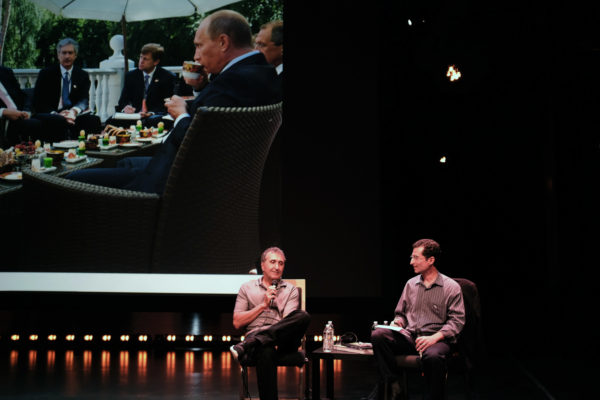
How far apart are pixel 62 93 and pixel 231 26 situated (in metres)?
Answer: 1.69

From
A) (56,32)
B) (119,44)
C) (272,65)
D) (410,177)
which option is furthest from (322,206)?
(56,32)

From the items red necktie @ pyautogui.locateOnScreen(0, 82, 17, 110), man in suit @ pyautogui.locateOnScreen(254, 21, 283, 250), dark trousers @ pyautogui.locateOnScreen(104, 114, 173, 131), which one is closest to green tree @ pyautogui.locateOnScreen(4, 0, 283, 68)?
man in suit @ pyautogui.locateOnScreen(254, 21, 283, 250)

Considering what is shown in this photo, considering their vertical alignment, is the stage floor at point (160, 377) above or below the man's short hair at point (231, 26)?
below

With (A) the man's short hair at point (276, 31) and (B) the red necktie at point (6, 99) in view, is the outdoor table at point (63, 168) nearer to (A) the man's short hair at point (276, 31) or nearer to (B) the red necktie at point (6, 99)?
(B) the red necktie at point (6, 99)

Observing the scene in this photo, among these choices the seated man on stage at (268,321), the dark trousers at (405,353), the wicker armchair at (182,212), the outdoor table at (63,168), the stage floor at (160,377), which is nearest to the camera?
the dark trousers at (405,353)

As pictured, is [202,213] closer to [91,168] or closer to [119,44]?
[91,168]

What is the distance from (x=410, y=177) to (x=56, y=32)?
3.55 meters

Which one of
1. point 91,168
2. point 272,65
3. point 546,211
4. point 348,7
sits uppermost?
point 348,7

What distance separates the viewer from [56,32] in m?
6.31

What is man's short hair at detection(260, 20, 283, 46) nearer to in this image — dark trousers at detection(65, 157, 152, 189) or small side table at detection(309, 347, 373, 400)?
dark trousers at detection(65, 157, 152, 189)

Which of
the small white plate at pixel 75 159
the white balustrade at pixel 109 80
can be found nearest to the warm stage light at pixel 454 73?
the white balustrade at pixel 109 80

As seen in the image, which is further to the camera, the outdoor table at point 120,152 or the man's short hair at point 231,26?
the man's short hair at point 231,26

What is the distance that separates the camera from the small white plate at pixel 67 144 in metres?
6.21

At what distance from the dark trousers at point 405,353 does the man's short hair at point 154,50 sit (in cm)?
368
